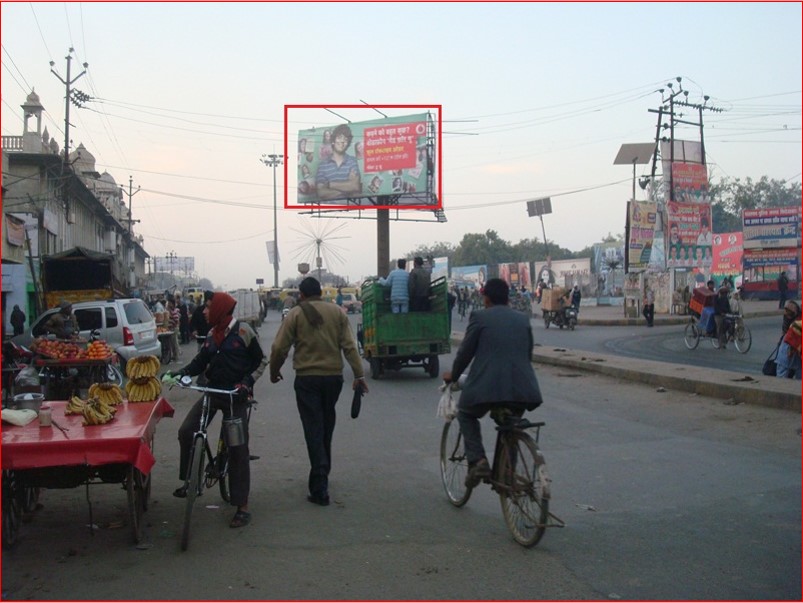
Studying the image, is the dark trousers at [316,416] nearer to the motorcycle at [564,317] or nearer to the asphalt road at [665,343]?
the asphalt road at [665,343]

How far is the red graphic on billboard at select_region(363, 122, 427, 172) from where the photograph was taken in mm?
43938

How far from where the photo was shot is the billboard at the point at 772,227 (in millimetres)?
42469

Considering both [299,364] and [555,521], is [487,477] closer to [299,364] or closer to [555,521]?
[555,521]

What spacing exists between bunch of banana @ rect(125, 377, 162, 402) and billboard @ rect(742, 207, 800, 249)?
41980mm

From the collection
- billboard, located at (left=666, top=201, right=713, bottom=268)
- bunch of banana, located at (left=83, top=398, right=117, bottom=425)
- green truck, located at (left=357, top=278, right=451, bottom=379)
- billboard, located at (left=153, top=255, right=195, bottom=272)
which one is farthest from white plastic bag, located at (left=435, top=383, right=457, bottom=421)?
billboard, located at (left=153, top=255, right=195, bottom=272)

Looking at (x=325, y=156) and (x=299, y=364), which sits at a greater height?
(x=325, y=156)

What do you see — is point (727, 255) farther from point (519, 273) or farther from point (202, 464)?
point (202, 464)

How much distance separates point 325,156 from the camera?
147 feet

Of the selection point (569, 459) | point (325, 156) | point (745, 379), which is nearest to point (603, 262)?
point (325, 156)

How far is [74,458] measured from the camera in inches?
205

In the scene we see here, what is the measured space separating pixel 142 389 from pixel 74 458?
64.2 inches

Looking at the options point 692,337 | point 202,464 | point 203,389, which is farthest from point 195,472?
point 692,337

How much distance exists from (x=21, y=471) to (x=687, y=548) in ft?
14.7

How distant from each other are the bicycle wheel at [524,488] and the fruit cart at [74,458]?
2422 mm
